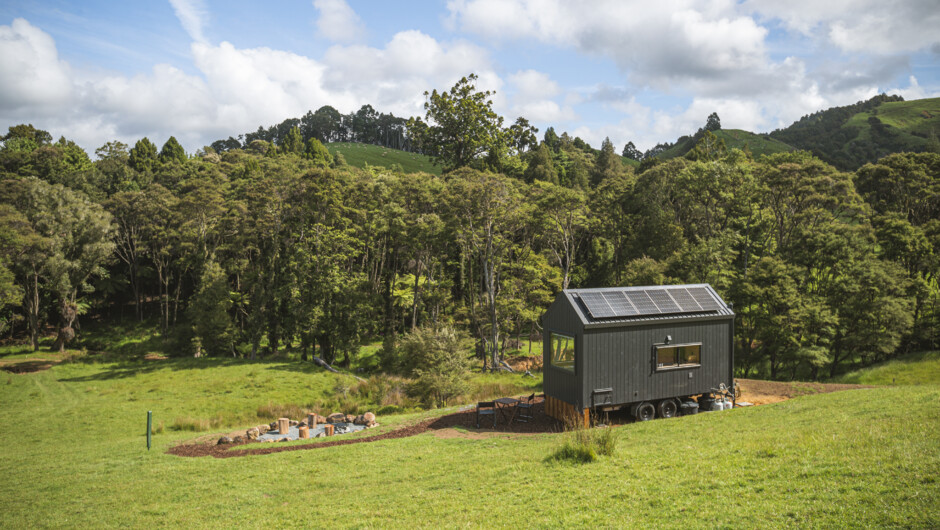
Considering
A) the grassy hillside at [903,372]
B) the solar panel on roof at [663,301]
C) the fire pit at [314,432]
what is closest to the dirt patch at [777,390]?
the solar panel on roof at [663,301]

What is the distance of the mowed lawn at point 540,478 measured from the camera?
23.2 feet

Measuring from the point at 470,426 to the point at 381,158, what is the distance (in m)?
102

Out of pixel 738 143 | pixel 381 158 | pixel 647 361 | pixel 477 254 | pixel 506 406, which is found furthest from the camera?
pixel 738 143

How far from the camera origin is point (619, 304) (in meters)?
16.8

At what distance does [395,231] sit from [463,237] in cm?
492

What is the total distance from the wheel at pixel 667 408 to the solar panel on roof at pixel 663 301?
3.24 meters

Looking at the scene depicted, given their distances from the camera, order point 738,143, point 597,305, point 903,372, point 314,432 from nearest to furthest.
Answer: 1. point 597,305
2. point 314,432
3. point 903,372
4. point 738,143

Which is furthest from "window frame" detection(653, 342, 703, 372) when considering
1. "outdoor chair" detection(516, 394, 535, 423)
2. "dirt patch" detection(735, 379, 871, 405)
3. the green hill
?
the green hill

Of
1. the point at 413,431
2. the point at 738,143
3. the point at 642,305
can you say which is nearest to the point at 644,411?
the point at 642,305

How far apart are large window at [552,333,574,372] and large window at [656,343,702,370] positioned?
9.74 ft

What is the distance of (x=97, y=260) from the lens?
4000 centimetres

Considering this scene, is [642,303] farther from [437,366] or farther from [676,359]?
[437,366]

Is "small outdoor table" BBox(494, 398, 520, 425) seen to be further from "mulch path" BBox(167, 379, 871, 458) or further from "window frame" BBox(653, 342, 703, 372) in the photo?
"window frame" BBox(653, 342, 703, 372)

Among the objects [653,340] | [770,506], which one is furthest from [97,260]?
[770,506]
